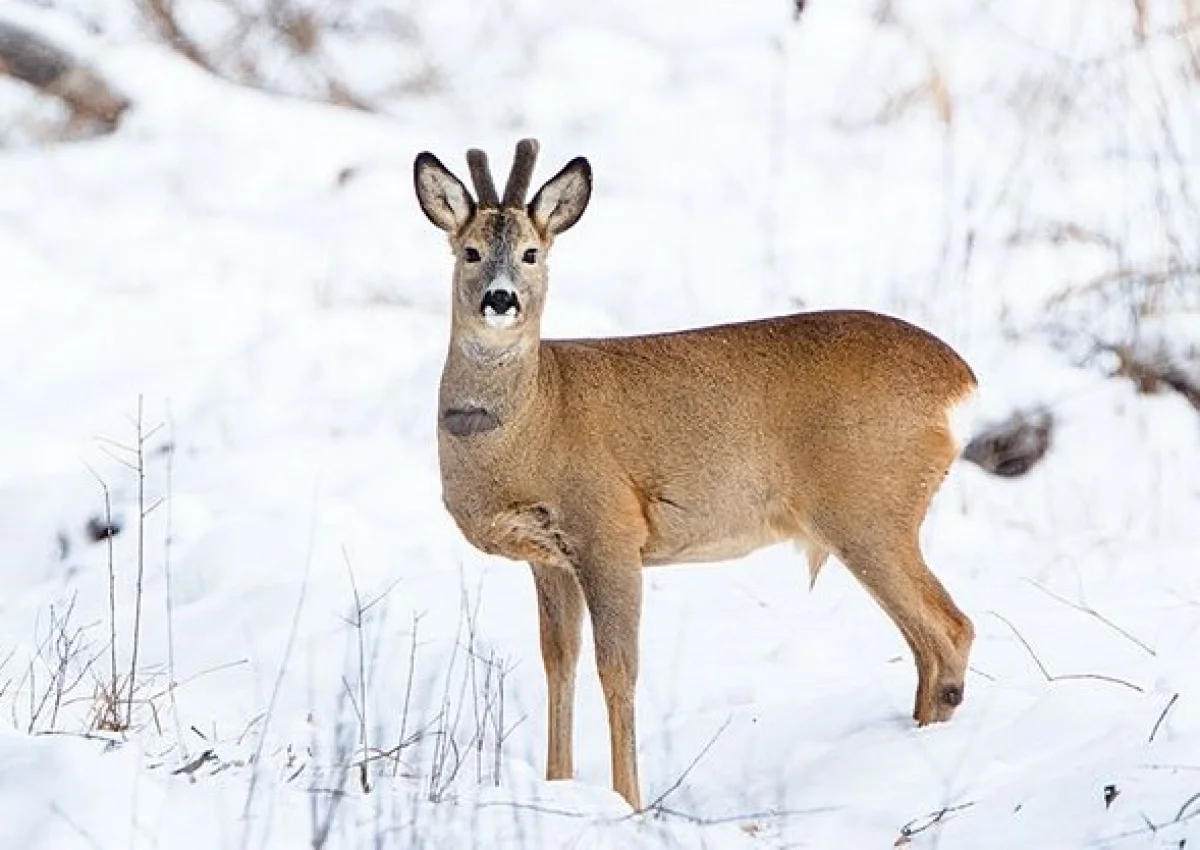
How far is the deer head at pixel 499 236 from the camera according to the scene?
6.54 meters

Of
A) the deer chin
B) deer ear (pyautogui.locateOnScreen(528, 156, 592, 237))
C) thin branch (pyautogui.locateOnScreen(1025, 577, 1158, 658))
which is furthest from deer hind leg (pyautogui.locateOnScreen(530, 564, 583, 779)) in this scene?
thin branch (pyautogui.locateOnScreen(1025, 577, 1158, 658))

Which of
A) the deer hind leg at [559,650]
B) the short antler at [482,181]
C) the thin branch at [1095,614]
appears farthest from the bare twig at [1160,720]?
the short antler at [482,181]

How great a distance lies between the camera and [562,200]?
6.77 metres

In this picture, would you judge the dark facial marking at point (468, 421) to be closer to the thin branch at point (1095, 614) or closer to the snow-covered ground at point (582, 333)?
the snow-covered ground at point (582, 333)

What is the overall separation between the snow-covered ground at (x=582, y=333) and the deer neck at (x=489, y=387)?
69cm

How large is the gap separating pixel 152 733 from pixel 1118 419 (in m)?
5.76

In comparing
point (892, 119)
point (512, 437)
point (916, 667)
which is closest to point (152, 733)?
point (512, 437)

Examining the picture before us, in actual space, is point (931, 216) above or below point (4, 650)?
above

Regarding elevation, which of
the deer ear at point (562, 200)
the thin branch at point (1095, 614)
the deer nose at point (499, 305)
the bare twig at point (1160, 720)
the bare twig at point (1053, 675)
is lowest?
the bare twig at point (1053, 675)

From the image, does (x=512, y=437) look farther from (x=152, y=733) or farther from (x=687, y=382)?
(x=152, y=733)

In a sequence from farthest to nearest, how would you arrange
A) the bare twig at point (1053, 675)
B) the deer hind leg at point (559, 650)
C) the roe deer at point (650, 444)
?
the deer hind leg at point (559, 650)
the roe deer at point (650, 444)
the bare twig at point (1053, 675)

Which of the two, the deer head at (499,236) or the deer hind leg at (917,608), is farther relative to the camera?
the deer hind leg at (917,608)

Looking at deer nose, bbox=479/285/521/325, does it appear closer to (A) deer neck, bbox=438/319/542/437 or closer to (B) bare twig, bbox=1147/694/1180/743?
(A) deer neck, bbox=438/319/542/437

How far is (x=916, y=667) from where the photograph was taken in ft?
23.1
